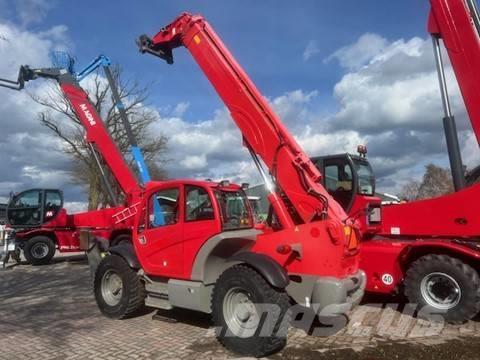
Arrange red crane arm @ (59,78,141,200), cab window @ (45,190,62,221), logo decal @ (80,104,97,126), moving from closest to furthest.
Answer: red crane arm @ (59,78,141,200) → logo decal @ (80,104,97,126) → cab window @ (45,190,62,221)

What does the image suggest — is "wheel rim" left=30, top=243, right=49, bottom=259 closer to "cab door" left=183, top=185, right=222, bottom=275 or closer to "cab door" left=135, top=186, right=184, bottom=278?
"cab door" left=135, top=186, right=184, bottom=278

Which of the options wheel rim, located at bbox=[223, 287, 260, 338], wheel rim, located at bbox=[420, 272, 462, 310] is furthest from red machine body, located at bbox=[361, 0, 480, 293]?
wheel rim, located at bbox=[223, 287, 260, 338]

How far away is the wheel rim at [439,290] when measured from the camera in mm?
7357

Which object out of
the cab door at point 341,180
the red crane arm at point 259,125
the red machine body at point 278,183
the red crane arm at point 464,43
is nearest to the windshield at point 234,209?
the red machine body at point 278,183

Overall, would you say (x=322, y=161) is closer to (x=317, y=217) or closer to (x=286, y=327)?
(x=317, y=217)

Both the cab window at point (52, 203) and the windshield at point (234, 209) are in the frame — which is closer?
the windshield at point (234, 209)

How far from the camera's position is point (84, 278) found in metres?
12.4

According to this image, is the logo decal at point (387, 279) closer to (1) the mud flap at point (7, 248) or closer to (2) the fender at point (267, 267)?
(2) the fender at point (267, 267)

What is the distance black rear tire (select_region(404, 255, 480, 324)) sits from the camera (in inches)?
278

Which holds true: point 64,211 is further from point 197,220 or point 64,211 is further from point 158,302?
point 197,220

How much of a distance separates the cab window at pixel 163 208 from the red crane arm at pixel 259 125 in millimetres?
1394

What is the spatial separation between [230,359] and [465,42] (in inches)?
217

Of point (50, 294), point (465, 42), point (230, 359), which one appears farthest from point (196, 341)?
point (465, 42)

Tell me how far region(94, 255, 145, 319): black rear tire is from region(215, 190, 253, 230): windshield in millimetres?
→ 1844
